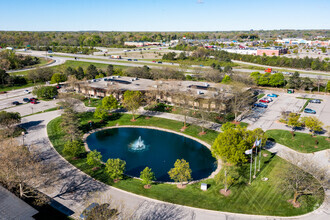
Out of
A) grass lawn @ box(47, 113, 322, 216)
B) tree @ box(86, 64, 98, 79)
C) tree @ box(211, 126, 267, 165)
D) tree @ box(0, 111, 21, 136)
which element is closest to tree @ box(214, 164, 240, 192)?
grass lawn @ box(47, 113, 322, 216)

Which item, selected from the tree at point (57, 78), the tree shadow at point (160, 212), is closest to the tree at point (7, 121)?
the tree shadow at point (160, 212)

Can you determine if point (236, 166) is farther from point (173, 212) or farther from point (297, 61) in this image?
point (297, 61)

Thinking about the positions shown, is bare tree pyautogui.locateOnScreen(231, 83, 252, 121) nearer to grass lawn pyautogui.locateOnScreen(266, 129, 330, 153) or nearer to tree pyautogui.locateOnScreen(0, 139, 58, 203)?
grass lawn pyautogui.locateOnScreen(266, 129, 330, 153)

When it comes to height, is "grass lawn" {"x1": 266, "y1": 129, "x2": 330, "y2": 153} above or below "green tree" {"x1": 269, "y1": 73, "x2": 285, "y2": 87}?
below

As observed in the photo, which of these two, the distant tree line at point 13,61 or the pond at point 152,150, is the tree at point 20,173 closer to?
the pond at point 152,150

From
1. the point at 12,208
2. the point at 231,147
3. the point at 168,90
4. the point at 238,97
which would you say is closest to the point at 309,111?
the point at 238,97

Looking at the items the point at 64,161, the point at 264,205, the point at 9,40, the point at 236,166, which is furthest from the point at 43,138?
the point at 9,40

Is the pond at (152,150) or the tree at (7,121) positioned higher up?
the tree at (7,121)
